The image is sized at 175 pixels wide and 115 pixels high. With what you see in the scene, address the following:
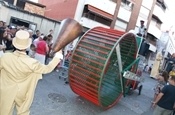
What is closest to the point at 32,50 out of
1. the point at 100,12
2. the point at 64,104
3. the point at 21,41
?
the point at 64,104

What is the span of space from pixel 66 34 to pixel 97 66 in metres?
3.77

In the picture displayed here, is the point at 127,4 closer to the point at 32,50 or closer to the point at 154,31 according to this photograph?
the point at 154,31

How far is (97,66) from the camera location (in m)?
7.24

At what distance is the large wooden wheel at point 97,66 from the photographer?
7.14 metres

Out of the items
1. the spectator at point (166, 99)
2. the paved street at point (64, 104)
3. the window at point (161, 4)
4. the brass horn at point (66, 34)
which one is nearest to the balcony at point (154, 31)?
A: the window at point (161, 4)

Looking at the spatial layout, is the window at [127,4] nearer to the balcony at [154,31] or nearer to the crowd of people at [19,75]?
the balcony at [154,31]

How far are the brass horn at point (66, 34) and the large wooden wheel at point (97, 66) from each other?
3215 mm

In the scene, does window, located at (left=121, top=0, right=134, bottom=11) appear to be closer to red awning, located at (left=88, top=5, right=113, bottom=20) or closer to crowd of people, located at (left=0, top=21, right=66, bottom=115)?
red awning, located at (left=88, top=5, right=113, bottom=20)

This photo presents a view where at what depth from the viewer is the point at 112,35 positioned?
24.9 ft

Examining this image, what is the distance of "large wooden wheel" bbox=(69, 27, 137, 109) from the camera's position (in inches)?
281

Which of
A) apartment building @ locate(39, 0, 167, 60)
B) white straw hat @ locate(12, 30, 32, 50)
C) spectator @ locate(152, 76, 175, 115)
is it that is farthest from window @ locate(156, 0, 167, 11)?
white straw hat @ locate(12, 30, 32, 50)

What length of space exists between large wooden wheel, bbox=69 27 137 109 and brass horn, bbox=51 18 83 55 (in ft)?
10.5

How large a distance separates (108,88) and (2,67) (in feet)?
17.9

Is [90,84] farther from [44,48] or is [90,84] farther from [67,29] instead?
[67,29]
